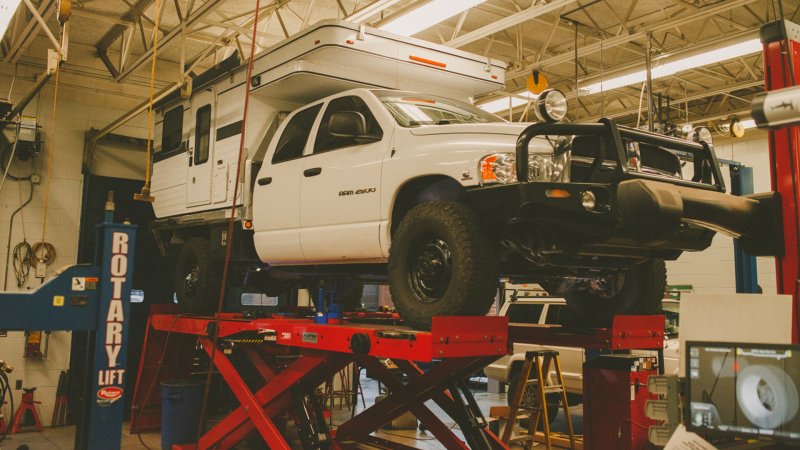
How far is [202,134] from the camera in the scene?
23.5 feet

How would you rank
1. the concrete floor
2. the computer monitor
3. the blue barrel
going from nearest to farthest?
the computer monitor, the blue barrel, the concrete floor

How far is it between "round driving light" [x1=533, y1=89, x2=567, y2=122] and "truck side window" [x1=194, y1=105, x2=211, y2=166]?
13.6 ft

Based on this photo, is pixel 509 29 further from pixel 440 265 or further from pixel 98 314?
pixel 98 314

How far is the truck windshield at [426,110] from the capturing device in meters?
4.91

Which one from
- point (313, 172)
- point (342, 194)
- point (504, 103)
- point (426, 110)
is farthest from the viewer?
point (504, 103)

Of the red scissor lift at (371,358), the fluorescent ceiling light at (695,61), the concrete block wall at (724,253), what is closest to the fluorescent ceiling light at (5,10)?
the red scissor lift at (371,358)

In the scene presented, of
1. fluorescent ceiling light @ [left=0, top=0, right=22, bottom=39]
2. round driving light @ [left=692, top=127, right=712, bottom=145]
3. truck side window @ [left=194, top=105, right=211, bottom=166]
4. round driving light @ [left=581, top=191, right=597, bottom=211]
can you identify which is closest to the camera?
round driving light @ [left=581, top=191, right=597, bottom=211]

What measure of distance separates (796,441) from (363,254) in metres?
3.19

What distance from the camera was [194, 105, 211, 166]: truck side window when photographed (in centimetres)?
705

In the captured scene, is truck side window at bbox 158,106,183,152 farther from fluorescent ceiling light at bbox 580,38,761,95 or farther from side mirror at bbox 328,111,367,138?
fluorescent ceiling light at bbox 580,38,761,95

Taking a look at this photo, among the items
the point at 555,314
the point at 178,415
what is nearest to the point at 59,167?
the point at 178,415

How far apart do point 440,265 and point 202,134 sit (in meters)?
3.99

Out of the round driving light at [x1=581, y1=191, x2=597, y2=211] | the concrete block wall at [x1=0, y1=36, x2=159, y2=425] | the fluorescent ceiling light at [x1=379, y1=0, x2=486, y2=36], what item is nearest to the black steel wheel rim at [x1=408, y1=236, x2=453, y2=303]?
the round driving light at [x1=581, y1=191, x2=597, y2=211]

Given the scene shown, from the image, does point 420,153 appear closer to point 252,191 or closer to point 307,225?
point 307,225
